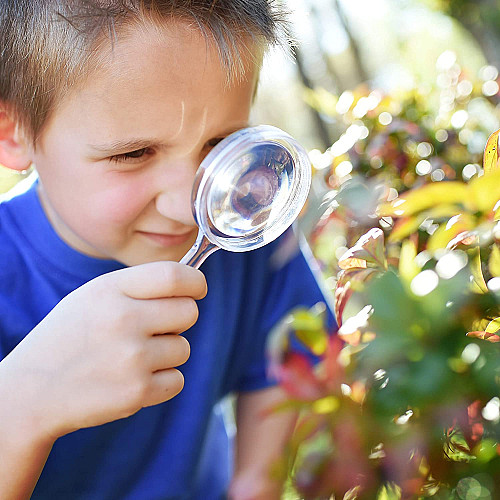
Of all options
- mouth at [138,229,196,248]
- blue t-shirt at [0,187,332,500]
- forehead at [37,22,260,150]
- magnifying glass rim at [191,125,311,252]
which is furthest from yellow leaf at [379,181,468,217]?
blue t-shirt at [0,187,332,500]

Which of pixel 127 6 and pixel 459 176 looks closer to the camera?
pixel 127 6

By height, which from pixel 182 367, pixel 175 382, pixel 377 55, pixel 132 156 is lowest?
pixel 377 55

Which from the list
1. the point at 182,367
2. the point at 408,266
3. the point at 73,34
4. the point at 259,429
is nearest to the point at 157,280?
the point at 408,266

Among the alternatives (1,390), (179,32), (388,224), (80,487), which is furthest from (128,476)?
(179,32)

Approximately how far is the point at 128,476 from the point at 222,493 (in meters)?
0.30

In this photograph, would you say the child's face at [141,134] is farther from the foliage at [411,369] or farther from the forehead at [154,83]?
the foliage at [411,369]

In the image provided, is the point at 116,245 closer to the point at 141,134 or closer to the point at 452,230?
the point at 141,134

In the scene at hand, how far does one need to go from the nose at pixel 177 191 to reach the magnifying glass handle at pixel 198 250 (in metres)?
0.07

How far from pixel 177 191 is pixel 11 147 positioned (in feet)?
1.30

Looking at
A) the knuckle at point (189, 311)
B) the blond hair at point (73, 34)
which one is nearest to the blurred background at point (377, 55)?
the blond hair at point (73, 34)

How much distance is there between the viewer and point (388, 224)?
0.97 meters

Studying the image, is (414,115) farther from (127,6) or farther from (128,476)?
(128,476)

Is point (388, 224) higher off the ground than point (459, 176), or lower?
higher

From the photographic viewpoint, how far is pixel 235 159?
951 millimetres
